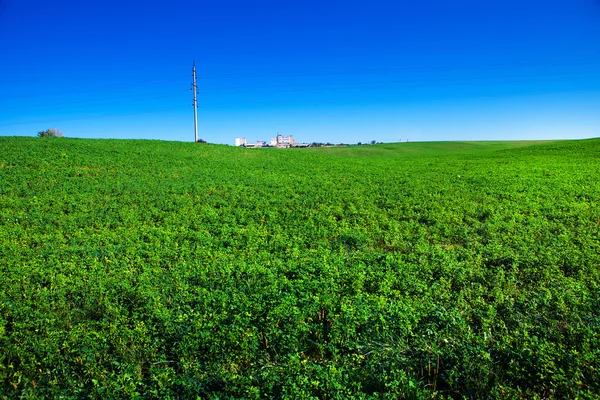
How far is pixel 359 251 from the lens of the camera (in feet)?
27.3

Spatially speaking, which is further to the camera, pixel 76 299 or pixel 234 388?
pixel 76 299

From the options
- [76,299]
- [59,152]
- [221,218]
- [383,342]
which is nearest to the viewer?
[383,342]

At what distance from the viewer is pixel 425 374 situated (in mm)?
4188

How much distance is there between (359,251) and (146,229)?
6.49 metres

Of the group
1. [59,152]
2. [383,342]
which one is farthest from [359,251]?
[59,152]

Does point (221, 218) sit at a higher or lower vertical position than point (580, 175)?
lower

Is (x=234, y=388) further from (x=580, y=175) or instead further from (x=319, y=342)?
(x=580, y=175)

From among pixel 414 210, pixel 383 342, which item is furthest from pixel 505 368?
pixel 414 210

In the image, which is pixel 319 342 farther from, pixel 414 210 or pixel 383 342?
pixel 414 210

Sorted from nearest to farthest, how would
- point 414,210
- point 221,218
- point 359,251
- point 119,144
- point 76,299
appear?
1. point 76,299
2. point 359,251
3. point 221,218
4. point 414,210
5. point 119,144

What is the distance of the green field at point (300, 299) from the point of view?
3986 millimetres

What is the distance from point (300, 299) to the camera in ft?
18.3

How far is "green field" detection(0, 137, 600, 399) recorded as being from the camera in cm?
399

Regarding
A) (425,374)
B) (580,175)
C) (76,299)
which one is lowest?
(425,374)
